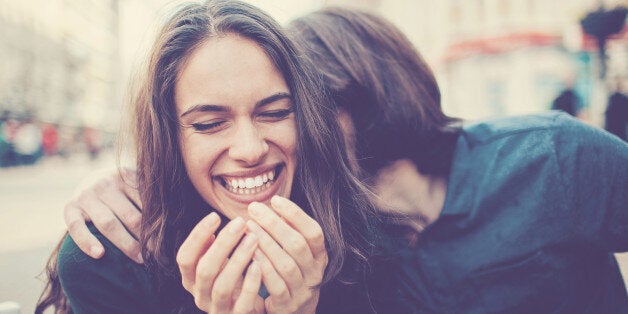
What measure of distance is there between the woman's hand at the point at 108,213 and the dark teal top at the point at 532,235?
2.82ft

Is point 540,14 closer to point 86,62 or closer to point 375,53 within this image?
point 375,53

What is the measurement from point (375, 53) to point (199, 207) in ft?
3.28

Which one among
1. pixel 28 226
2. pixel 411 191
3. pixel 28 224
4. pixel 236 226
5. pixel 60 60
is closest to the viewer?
pixel 236 226

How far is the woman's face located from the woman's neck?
0.55 m

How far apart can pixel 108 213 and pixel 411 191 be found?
A: 3.70ft

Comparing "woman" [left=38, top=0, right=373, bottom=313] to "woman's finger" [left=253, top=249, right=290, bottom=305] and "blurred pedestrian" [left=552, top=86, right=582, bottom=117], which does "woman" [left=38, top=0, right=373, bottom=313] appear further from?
"blurred pedestrian" [left=552, top=86, right=582, bottom=117]

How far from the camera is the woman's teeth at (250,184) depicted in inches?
53.7

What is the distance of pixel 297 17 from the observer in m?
2.08

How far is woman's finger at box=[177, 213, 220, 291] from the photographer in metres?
1.06

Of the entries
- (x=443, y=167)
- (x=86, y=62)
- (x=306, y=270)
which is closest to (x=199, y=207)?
(x=306, y=270)

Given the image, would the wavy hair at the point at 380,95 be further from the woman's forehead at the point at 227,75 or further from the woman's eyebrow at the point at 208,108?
the woman's eyebrow at the point at 208,108

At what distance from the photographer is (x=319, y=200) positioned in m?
1.49

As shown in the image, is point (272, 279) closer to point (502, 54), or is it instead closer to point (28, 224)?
point (28, 224)

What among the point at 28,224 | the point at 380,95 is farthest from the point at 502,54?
the point at 380,95
